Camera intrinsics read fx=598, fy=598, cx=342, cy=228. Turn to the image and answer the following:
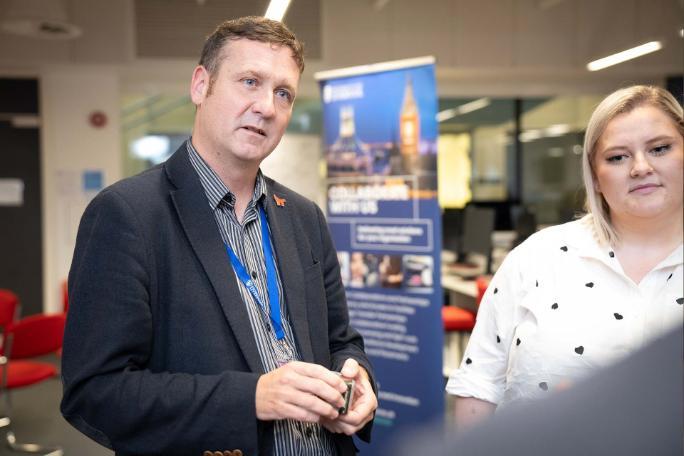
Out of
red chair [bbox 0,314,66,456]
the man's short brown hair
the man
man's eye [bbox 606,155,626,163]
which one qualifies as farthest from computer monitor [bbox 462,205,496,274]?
→ the man's short brown hair

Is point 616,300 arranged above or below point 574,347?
above

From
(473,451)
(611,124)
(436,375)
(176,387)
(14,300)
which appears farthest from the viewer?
(14,300)

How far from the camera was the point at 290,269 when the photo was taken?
1446 mm

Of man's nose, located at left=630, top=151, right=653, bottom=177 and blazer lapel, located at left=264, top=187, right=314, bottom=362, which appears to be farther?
blazer lapel, located at left=264, top=187, right=314, bottom=362

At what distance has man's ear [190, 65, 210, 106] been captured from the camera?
4.72ft

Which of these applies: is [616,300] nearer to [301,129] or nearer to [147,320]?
[147,320]

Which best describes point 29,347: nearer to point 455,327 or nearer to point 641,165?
point 455,327

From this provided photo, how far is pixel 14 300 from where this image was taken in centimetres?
438

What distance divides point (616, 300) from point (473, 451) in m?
1.14

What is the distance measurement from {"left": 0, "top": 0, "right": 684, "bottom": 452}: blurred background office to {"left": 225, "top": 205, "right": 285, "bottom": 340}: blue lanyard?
14.8 feet

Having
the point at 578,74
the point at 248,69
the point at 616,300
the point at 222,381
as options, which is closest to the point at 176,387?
the point at 222,381

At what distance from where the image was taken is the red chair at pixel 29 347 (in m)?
3.51

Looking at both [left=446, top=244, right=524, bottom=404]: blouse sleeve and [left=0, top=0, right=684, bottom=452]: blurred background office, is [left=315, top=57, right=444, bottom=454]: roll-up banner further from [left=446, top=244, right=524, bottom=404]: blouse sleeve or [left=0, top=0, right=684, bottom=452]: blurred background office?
[left=0, top=0, right=684, bottom=452]: blurred background office

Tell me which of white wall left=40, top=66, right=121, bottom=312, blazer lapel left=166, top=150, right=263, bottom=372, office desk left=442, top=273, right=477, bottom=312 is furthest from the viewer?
white wall left=40, top=66, right=121, bottom=312
